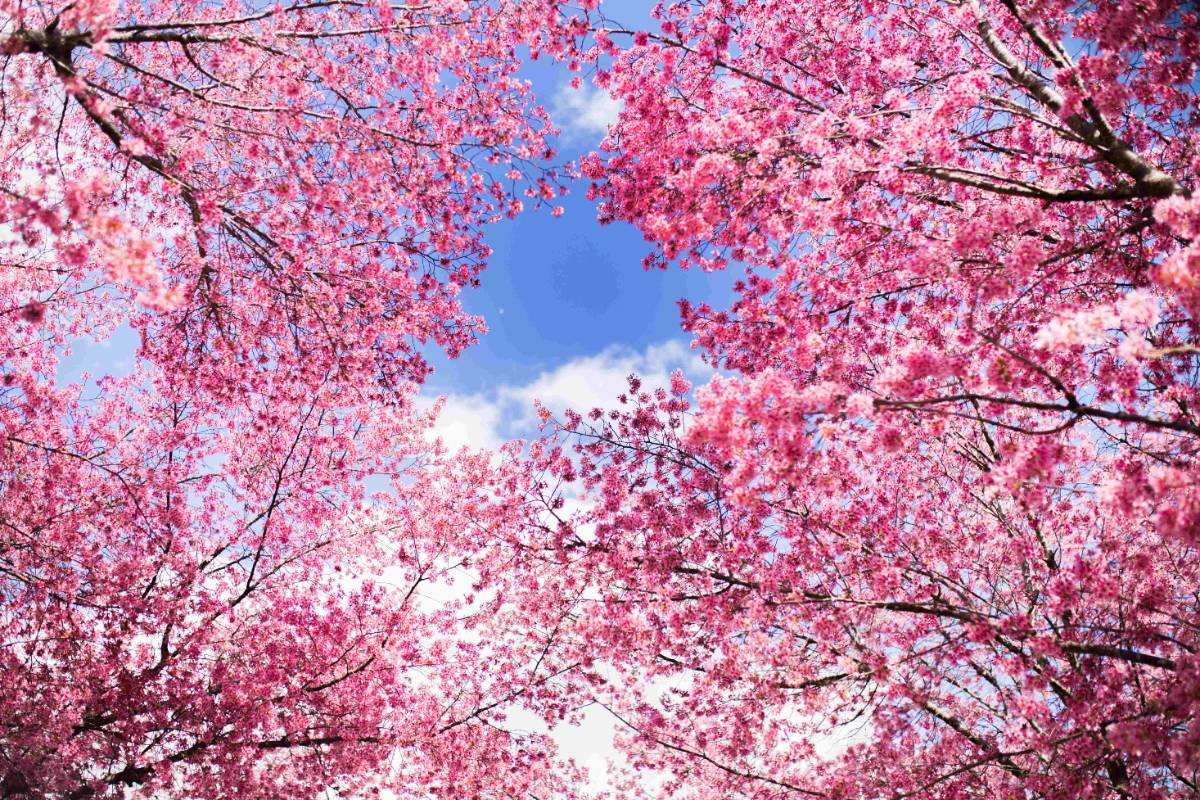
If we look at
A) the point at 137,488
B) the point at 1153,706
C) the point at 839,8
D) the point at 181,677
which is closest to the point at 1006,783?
the point at 1153,706

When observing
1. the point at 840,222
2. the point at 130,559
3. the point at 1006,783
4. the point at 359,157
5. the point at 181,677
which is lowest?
the point at 1006,783

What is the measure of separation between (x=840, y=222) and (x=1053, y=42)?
2120 millimetres

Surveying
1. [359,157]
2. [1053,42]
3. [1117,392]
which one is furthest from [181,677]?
[1053,42]

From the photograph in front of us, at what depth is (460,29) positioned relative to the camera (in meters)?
7.31

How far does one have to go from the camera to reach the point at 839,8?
8.23 m

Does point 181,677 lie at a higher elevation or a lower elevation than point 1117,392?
higher

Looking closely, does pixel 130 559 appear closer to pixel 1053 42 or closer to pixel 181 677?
pixel 181 677

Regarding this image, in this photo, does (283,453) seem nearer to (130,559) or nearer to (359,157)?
(130,559)

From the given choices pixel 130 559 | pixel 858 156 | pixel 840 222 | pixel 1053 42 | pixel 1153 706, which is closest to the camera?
pixel 1153 706

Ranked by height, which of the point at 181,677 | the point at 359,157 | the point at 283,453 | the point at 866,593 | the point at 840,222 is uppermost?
the point at 283,453

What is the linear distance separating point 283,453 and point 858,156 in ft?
35.2

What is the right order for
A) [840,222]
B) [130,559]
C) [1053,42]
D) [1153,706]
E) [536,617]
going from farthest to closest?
1. [536,617]
2. [130,559]
3. [840,222]
4. [1053,42]
5. [1153,706]

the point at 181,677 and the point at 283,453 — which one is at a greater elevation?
the point at 283,453

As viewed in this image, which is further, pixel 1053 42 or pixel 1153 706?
pixel 1053 42
